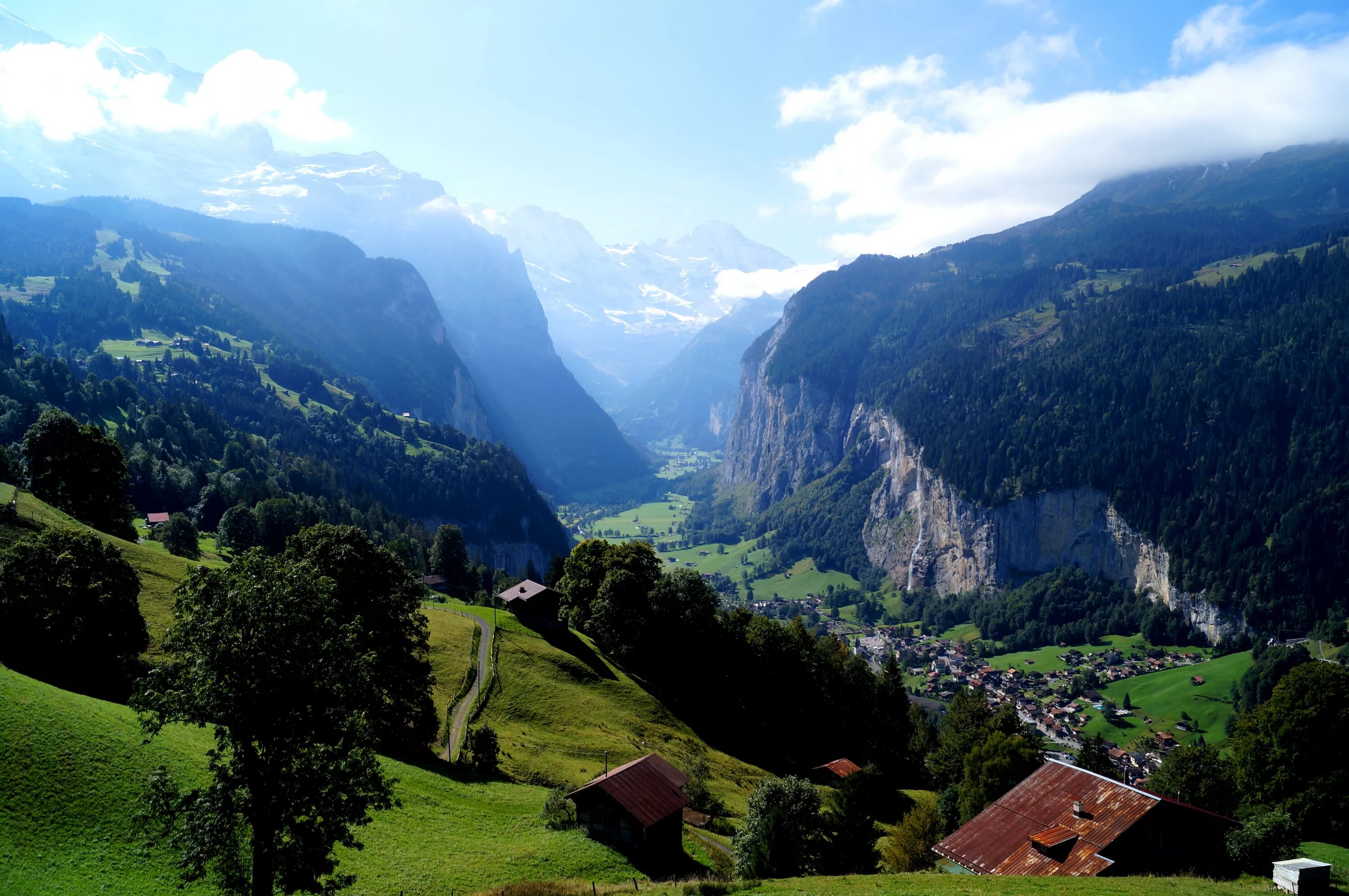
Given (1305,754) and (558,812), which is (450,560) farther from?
(1305,754)

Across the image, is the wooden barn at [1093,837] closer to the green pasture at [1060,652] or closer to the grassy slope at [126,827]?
the grassy slope at [126,827]

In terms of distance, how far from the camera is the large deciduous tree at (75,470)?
223 ft

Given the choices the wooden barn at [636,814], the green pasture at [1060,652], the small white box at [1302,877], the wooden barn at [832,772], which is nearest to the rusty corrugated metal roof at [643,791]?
the wooden barn at [636,814]

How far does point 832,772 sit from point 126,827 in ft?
165

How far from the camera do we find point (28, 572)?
37000 mm

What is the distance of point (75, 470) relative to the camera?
68.9 m

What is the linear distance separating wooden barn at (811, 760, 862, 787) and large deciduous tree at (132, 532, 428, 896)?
47.9 metres

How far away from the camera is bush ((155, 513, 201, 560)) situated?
282ft

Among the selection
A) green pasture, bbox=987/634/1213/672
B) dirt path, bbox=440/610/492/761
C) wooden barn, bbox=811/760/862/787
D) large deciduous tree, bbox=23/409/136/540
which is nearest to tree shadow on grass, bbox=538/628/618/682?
dirt path, bbox=440/610/492/761

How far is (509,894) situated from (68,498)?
222 ft

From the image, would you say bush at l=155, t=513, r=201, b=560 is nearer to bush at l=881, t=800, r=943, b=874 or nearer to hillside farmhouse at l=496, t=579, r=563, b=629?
hillside farmhouse at l=496, t=579, r=563, b=629

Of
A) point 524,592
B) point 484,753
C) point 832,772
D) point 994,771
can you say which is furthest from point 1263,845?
point 524,592

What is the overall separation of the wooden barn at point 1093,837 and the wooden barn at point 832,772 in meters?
28.2

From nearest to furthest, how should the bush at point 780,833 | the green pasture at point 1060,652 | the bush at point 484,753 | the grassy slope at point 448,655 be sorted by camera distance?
the bush at point 780,833 < the bush at point 484,753 < the grassy slope at point 448,655 < the green pasture at point 1060,652
